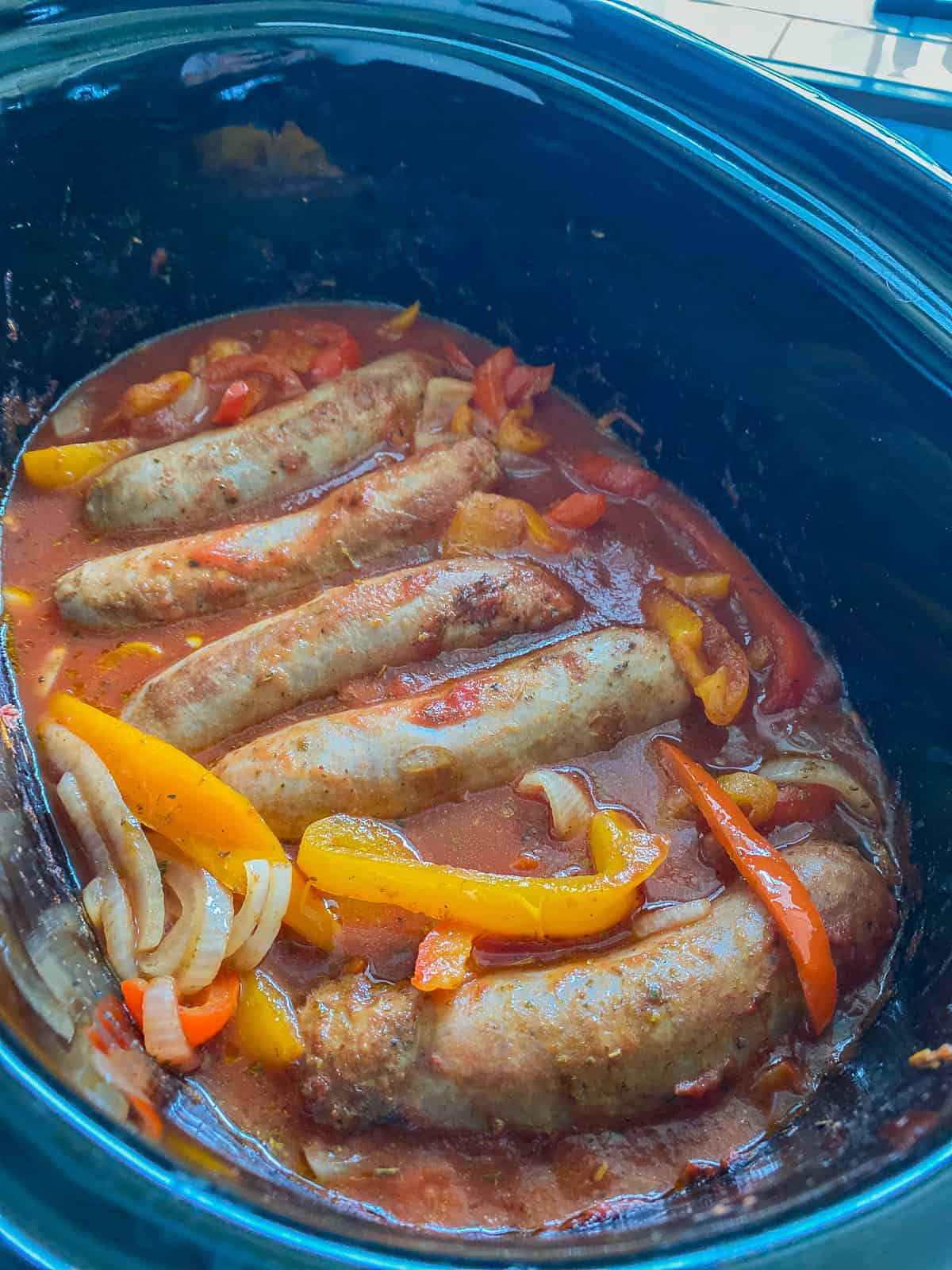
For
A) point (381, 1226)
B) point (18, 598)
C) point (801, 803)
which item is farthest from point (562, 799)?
point (18, 598)

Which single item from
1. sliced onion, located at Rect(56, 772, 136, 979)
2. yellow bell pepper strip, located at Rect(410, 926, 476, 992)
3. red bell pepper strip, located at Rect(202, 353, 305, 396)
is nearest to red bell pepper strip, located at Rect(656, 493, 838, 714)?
yellow bell pepper strip, located at Rect(410, 926, 476, 992)

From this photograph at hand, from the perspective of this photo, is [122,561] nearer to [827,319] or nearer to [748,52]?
[827,319]

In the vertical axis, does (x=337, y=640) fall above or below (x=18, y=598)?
above

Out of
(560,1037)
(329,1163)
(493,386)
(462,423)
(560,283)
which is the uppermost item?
(560,283)

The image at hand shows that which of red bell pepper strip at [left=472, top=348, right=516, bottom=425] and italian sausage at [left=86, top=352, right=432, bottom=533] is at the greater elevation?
red bell pepper strip at [left=472, top=348, right=516, bottom=425]

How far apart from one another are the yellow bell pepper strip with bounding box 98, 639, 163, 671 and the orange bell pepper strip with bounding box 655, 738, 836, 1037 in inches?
60.9

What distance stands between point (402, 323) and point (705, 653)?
1771 mm

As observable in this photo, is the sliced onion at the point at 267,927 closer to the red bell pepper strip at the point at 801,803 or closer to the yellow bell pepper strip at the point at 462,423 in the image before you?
the red bell pepper strip at the point at 801,803

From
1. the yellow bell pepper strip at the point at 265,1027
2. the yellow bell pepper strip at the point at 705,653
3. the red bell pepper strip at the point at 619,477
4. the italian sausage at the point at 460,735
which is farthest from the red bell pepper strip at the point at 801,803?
the yellow bell pepper strip at the point at 265,1027

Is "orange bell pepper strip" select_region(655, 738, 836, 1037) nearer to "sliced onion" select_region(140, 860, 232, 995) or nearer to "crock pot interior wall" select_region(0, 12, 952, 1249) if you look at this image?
"crock pot interior wall" select_region(0, 12, 952, 1249)

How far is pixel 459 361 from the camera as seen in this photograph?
3.61m

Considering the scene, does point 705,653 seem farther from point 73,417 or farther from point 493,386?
point 73,417

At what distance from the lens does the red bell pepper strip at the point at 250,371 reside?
347 cm

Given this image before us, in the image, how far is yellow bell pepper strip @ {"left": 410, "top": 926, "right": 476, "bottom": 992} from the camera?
212 cm
